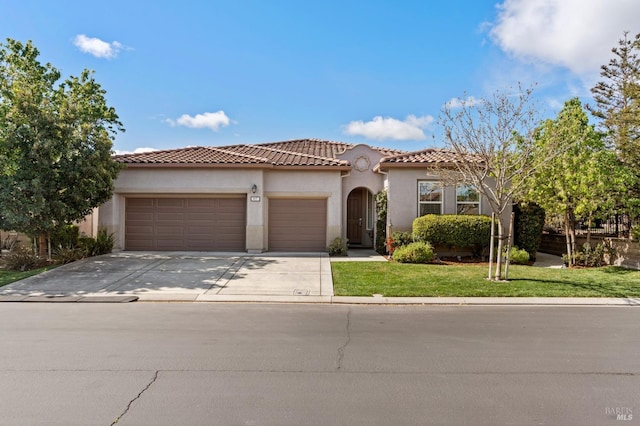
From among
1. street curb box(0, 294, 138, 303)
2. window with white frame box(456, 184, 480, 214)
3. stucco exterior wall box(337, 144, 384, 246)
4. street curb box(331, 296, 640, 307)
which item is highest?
stucco exterior wall box(337, 144, 384, 246)

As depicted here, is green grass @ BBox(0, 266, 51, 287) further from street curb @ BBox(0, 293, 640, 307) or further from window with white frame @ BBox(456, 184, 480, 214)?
window with white frame @ BBox(456, 184, 480, 214)

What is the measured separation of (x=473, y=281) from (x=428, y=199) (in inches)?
228

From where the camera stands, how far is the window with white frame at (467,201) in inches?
632

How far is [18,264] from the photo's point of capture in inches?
500

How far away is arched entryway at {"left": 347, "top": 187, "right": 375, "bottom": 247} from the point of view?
1908 cm

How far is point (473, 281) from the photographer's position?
35.7 ft

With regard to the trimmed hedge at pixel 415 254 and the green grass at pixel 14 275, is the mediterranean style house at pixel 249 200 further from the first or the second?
the green grass at pixel 14 275

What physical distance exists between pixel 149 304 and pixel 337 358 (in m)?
5.14

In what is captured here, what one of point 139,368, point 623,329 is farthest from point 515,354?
point 139,368

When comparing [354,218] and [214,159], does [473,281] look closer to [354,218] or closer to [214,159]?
[354,218]

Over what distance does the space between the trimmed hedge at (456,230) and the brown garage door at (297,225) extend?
408 cm

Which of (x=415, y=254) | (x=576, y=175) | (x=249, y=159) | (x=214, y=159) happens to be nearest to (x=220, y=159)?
(x=214, y=159)

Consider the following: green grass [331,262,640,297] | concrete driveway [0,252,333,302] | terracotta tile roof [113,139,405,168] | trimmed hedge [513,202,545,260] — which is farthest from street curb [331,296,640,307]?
terracotta tile roof [113,139,405,168]

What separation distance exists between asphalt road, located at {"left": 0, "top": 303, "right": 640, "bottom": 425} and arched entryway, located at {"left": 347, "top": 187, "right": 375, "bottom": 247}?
11264 millimetres
